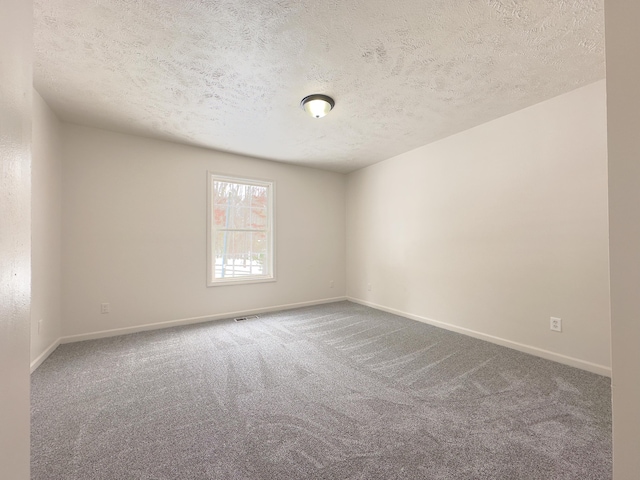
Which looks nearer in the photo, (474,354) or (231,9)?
(231,9)

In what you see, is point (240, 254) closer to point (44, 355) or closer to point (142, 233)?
point (142, 233)

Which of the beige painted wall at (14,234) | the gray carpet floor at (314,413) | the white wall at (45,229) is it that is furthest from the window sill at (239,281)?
the beige painted wall at (14,234)

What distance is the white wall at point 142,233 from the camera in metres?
3.07

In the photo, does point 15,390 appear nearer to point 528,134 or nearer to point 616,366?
point 616,366

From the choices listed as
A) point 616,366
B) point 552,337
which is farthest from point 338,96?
point 552,337

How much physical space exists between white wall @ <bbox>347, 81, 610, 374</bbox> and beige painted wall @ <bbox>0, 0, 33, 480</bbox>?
354cm

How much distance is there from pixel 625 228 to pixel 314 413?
1802 mm

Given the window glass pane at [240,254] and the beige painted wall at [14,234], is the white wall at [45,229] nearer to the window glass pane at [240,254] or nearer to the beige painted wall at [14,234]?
the window glass pane at [240,254]

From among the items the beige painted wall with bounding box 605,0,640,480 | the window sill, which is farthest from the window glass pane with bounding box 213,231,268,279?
the beige painted wall with bounding box 605,0,640,480

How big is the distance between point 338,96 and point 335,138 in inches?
39.4

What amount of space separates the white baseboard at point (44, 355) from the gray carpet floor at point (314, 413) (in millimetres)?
53

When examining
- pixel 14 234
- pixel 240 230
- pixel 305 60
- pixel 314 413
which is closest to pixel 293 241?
pixel 240 230

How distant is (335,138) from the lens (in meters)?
3.48

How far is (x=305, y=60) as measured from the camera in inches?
78.4
